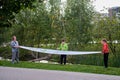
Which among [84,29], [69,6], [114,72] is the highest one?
[69,6]

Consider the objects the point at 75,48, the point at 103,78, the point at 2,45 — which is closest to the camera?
the point at 103,78

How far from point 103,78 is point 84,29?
17.5 metres

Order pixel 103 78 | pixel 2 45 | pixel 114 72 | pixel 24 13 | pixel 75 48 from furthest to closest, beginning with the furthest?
pixel 2 45 < pixel 24 13 < pixel 75 48 < pixel 114 72 < pixel 103 78

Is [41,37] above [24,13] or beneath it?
beneath

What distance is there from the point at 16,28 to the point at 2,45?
381 cm

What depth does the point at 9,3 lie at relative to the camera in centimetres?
1372

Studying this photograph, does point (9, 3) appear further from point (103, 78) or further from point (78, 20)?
point (78, 20)

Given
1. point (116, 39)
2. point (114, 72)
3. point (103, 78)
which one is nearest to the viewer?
point (103, 78)

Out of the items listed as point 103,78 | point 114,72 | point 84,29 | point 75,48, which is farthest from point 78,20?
point 103,78

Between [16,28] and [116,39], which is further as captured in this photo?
[16,28]

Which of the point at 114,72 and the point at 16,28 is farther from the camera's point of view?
the point at 16,28

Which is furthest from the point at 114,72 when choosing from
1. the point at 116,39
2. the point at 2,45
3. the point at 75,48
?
the point at 2,45

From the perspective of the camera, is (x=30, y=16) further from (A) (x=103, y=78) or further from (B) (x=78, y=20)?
(A) (x=103, y=78)

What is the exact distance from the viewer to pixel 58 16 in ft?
110
